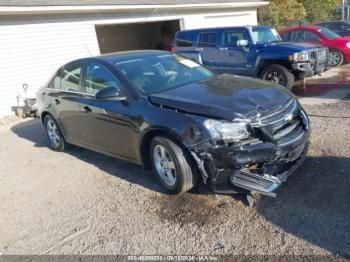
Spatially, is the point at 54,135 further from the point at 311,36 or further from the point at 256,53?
the point at 311,36

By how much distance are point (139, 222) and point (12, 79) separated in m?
7.78

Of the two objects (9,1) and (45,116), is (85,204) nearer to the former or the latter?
(45,116)

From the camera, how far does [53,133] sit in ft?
20.6

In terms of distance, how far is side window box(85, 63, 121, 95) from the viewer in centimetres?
454

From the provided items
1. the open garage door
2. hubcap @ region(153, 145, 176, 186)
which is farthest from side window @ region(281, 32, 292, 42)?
hubcap @ region(153, 145, 176, 186)

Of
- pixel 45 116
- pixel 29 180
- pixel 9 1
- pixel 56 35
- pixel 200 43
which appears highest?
pixel 9 1

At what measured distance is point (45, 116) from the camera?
6332mm

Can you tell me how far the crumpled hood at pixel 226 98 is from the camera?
361 cm

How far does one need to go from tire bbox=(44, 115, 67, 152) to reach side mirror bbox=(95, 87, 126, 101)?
211cm

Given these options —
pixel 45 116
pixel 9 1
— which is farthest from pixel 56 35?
pixel 45 116

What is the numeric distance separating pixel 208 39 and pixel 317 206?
7.16 metres

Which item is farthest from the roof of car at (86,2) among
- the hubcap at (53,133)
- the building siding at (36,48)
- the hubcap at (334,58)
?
the hubcap at (334,58)

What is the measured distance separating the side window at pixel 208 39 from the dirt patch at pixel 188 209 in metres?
6.54

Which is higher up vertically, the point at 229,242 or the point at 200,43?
the point at 200,43
